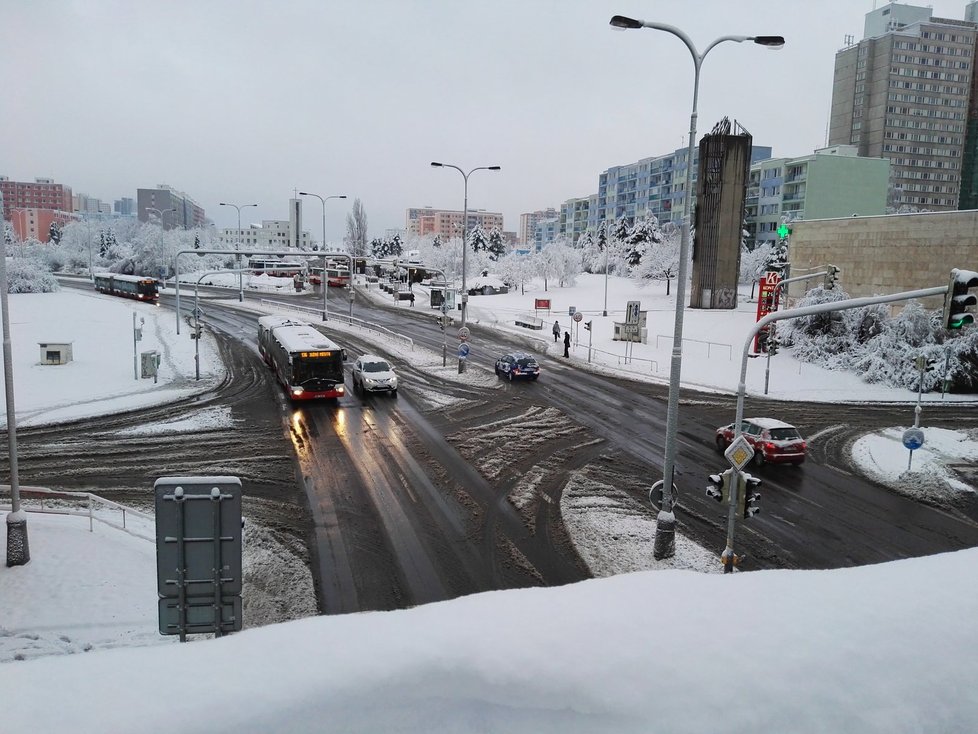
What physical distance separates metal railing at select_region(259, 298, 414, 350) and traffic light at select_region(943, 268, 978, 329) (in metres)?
35.8

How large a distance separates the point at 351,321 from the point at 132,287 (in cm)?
2888

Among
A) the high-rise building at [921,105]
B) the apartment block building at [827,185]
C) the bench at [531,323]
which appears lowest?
the bench at [531,323]

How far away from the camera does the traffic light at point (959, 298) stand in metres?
10.8

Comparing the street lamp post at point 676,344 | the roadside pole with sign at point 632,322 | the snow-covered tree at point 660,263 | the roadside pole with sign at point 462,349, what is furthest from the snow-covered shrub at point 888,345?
the snow-covered tree at point 660,263

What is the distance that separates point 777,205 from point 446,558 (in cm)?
9179

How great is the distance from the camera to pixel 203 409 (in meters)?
27.4

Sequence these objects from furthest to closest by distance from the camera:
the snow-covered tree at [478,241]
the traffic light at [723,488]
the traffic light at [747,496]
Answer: the snow-covered tree at [478,241] < the traffic light at [723,488] < the traffic light at [747,496]

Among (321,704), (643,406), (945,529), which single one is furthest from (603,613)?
(643,406)

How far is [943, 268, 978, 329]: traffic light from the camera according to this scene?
1081cm

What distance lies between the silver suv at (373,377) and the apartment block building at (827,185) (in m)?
71.9

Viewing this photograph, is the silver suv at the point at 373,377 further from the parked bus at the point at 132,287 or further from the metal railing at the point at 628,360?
the parked bus at the point at 132,287

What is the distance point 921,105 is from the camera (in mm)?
122938

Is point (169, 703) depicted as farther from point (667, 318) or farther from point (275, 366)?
point (667, 318)

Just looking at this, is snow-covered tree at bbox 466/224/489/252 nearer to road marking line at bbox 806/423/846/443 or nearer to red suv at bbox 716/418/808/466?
road marking line at bbox 806/423/846/443
